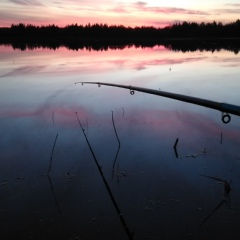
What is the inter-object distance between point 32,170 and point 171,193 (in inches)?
133

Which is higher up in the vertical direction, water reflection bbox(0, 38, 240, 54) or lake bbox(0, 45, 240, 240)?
water reflection bbox(0, 38, 240, 54)

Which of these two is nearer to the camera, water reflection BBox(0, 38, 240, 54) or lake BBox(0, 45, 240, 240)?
lake BBox(0, 45, 240, 240)

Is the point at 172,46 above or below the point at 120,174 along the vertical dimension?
above

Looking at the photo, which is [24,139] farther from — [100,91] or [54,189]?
[100,91]

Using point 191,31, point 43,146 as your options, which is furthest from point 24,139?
point 191,31

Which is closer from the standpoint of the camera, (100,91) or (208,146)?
(208,146)

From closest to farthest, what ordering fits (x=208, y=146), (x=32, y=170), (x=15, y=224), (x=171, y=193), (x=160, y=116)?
(x=15, y=224) < (x=171, y=193) < (x=32, y=170) < (x=208, y=146) < (x=160, y=116)

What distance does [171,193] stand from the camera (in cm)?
632

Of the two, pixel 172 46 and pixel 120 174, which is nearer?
pixel 120 174

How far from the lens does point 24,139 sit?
392 inches

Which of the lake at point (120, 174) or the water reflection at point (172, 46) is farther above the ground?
the water reflection at point (172, 46)

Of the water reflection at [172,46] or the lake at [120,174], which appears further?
the water reflection at [172,46]

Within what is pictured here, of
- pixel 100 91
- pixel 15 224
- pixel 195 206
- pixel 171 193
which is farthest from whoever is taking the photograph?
pixel 100 91

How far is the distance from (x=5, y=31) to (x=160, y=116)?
17593 cm
